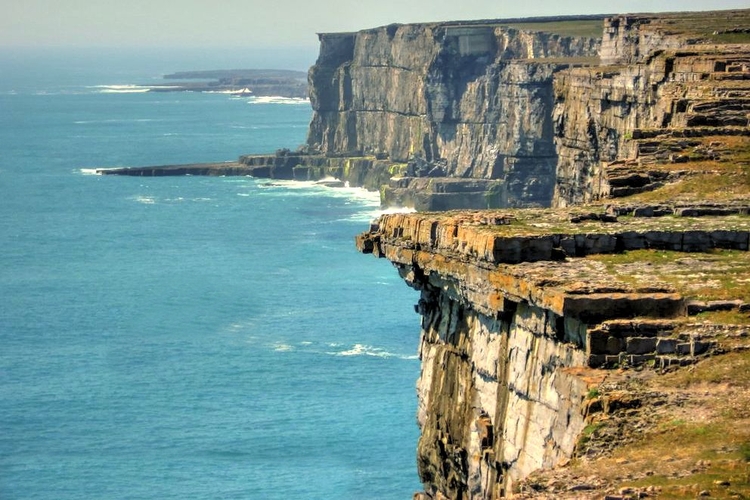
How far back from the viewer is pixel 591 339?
2723 centimetres

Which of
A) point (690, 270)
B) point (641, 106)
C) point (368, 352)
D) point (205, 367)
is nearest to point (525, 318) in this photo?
point (690, 270)

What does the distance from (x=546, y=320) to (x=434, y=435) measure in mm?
5205

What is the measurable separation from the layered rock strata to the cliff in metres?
0.03

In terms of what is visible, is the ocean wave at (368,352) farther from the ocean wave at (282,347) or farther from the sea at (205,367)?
the ocean wave at (282,347)

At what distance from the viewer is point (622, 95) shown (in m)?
84.2

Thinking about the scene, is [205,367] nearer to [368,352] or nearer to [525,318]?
[368,352]

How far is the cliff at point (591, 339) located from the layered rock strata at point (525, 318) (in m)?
0.03

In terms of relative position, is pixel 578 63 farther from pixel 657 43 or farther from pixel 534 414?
pixel 534 414

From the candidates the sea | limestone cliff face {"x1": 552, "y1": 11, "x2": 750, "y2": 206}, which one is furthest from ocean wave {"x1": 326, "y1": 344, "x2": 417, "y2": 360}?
limestone cliff face {"x1": 552, "y1": 11, "x2": 750, "y2": 206}

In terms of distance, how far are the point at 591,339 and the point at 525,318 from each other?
7.64ft

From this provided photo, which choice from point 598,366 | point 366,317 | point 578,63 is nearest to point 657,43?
point 366,317

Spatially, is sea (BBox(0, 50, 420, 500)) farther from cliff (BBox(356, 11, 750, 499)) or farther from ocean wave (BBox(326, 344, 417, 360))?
cliff (BBox(356, 11, 750, 499))

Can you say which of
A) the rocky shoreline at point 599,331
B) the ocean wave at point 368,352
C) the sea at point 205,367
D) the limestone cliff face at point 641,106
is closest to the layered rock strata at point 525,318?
the rocky shoreline at point 599,331

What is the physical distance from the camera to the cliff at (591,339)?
2516cm
